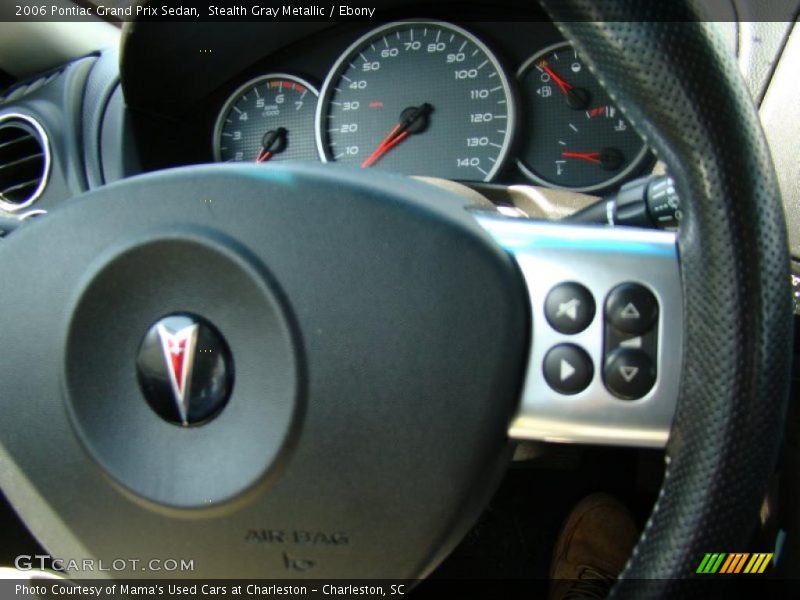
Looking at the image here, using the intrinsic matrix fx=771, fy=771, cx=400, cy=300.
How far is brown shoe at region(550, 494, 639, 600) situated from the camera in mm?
1365

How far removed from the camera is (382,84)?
5.96 feet

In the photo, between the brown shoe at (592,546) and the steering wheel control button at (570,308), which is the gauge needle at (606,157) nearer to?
the brown shoe at (592,546)

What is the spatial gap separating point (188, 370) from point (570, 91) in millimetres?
1244

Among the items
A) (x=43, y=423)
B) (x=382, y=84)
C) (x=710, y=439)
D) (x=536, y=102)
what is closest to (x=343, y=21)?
(x=382, y=84)

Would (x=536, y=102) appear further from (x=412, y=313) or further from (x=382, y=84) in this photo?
(x=412, y=313)

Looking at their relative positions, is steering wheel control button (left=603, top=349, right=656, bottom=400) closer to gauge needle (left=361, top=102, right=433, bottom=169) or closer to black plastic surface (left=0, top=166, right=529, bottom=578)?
black plastic surface (left=0, top=166, right=529, bottom=578)

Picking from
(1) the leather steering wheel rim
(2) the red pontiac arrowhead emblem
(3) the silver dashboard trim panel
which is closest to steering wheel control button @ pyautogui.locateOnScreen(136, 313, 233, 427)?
(2) the red pontiac arrowhead emblem

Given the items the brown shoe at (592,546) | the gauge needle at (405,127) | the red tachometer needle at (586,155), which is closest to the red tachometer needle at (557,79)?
the red tachometer needle at (586,155)

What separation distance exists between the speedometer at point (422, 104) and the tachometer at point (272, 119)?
7 cm

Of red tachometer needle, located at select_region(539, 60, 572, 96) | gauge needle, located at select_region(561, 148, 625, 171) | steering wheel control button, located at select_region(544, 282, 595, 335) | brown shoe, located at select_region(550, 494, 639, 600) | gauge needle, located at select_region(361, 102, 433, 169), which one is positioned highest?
red tachometer needle, located at select_region(539, 60, 572, 96)

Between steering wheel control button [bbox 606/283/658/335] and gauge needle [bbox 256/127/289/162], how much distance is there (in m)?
1.49

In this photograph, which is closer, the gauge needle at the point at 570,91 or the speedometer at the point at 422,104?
the gauge needle at the point at 570,91

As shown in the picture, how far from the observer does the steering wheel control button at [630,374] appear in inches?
21.8

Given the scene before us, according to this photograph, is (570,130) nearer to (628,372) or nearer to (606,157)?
(606,157)
